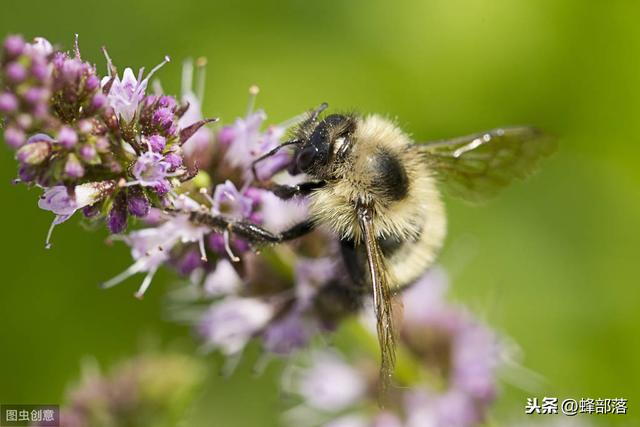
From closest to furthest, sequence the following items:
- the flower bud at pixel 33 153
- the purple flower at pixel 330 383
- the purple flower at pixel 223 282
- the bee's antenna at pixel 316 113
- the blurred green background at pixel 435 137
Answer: the flower bud at pixel 33 153 → the bee's antenna at pixel 316 113 → the purple flower at pixel 223 282 → the purple flower at pixel 330 383 → the blurred green background at pixel 435 137

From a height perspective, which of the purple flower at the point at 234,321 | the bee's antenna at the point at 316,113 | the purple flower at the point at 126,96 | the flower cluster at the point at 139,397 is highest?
the bee's antenna at the point at 316,113

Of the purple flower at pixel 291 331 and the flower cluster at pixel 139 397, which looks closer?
the purple flower at pixel 291 331

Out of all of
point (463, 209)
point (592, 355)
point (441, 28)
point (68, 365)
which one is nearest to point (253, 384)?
point (68, 365)

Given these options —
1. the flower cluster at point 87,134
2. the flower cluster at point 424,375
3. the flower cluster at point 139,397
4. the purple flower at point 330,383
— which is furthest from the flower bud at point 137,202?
the purple flower at point 330,383

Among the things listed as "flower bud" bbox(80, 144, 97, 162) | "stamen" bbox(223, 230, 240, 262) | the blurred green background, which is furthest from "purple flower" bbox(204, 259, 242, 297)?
the blurred green background

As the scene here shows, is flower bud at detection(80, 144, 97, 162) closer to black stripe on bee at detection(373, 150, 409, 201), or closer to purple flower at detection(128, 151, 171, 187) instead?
purple flower at detection(128, 151, 171, 187)

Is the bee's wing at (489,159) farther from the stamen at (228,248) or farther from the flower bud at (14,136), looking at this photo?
the flower bud at (14,136)
